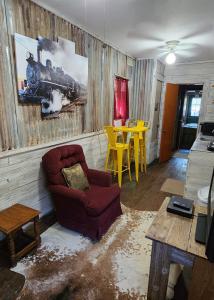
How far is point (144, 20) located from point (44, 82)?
1473 millimetres

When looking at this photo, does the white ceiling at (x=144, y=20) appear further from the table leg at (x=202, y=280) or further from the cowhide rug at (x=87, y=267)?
the cowhide rug at (x=87, y=267)

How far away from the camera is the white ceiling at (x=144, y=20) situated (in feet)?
6.69

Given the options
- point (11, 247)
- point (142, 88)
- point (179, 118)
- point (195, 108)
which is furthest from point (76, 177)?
point (195, 108)

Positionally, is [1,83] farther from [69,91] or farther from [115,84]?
[115,84]

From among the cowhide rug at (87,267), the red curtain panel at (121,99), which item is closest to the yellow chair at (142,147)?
the red curtain panel at (121,99)

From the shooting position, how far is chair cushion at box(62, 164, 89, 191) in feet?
7.54

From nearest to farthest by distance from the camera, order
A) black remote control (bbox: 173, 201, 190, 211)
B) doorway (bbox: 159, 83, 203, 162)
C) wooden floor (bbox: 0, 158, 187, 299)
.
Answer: black remote control (bbox: 173, 201, 190, 211), wooden floor (bbox: 0, 158, 187, 299), doorway (bbox: 159, 83, 203, 162)

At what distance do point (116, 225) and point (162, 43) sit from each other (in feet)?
9.88

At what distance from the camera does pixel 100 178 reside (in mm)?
2590

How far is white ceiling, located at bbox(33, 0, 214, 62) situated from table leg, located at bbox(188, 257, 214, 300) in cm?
231

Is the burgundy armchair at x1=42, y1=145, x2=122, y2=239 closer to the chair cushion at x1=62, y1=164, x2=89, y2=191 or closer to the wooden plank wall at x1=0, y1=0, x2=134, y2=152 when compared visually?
the chair cushion at x1=62, y1=164, x2=89, y2=191

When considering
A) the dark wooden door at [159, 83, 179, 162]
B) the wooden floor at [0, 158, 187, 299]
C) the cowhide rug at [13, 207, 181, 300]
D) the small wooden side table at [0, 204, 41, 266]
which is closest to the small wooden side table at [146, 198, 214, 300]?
the cowhide rug at [13, 207, 181, 300]

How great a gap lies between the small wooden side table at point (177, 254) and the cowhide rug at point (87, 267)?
402 millimetres

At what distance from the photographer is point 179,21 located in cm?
239
